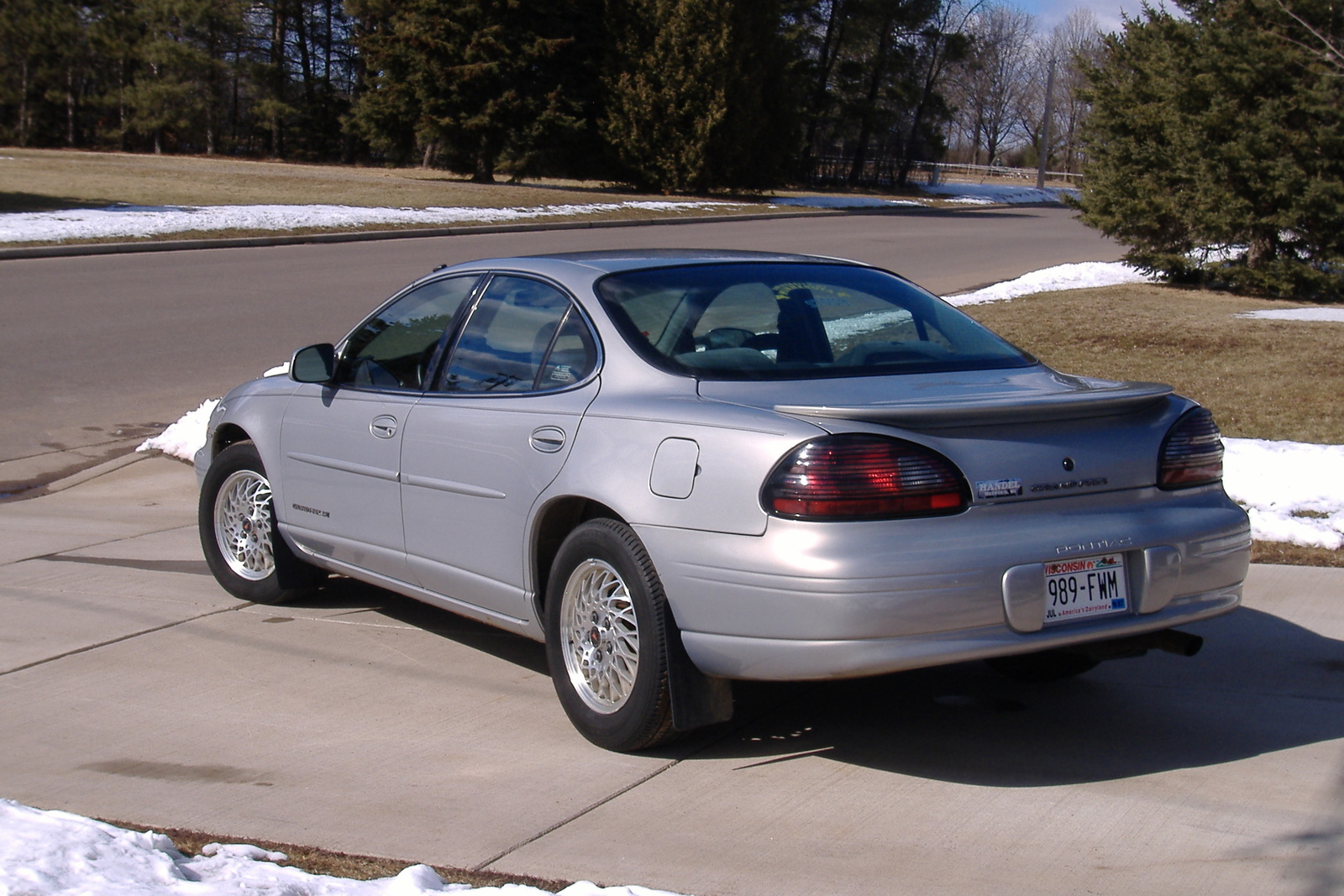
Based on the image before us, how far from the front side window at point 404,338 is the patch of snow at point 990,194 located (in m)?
53.1

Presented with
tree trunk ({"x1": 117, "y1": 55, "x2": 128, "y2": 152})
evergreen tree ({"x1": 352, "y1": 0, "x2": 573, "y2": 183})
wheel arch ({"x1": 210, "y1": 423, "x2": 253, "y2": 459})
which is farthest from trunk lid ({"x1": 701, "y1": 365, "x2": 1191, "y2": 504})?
tree trunk ({"x1": 117, "y1": 55, "x2": 128, "y2": 152})

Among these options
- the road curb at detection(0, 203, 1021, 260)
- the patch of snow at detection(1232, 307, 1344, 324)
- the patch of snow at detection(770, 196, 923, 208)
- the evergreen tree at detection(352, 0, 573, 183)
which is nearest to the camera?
the patch of snow at detection(1232, 307, 1344, 324)

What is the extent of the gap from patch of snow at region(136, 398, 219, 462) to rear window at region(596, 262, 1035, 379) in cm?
566

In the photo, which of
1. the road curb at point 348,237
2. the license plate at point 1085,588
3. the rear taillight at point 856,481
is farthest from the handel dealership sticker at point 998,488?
the road curb at point 348,237

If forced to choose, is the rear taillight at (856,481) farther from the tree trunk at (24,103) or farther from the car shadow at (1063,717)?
the tree trunk at (24,103)

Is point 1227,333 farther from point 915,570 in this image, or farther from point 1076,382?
point 915,570

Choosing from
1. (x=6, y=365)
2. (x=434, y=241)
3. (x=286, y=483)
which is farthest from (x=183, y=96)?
(x=286, y=483)

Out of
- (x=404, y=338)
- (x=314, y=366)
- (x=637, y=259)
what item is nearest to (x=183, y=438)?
(x=314, y=366)

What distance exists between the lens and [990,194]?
206 feet

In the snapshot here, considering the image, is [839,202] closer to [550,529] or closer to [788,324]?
[788,324]

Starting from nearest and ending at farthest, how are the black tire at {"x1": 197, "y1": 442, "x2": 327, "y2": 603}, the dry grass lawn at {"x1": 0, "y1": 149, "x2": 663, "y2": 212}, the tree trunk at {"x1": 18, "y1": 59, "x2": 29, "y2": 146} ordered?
the black tire at {"x1": 197, "y1": 442, "x2": 327, "y2": 603} < the dry grass lawn at {"x1": 0, "y1": 149, "x2": 663, "y2": 212} < the tree trunk at {"x1": 18, "y1": 59, "x2": 29, "y2": 146}

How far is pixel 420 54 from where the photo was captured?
4347cm

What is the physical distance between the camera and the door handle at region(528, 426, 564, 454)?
445cm

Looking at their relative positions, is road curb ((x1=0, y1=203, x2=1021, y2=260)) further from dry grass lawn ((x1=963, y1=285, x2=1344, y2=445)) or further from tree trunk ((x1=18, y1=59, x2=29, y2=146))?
tree trunk ((x1=18, y1=59, x2=29, y2=146))
